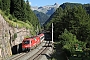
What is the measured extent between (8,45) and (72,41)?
13.4 m

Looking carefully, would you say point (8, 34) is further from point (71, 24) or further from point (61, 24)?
point (61, 24)

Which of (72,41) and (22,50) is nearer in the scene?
(72,41)

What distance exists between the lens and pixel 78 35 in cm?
6369

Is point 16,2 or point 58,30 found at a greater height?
point 16,2

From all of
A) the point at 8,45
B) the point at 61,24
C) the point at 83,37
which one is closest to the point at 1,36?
the point at 8,45

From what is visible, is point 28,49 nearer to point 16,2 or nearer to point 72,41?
point 72,41

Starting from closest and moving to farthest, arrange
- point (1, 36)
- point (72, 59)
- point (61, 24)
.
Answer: point (72, 59) → point (1, 36) → point (61, 24)

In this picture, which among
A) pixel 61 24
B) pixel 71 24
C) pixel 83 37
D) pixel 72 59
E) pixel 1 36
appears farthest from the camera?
pixel 61 24

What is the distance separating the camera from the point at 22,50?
52812 mm

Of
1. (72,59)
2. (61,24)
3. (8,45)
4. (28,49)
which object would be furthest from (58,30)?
(72,59)

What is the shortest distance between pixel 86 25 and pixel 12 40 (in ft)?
72.1

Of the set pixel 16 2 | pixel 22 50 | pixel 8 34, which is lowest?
pixel 22 50

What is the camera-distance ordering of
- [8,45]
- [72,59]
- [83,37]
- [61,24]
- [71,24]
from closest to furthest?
[72,59] → [8,45] → [83,37] → [71,24] → [61,24]

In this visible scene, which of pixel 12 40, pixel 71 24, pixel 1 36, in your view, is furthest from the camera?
pixel 71 24
